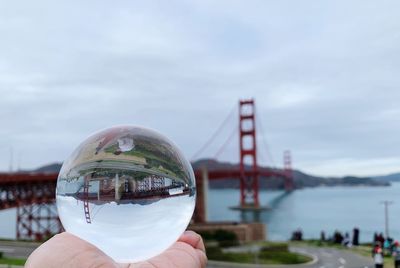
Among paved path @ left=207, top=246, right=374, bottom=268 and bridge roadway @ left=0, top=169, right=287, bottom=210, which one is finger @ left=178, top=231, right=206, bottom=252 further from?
bridge roadway @ left=0, top=169, right=287, bottom=210

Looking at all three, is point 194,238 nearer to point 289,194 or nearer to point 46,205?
point 46,205

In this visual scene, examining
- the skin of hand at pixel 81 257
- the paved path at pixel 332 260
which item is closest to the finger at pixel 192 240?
the skin of hand at pixel 81 257

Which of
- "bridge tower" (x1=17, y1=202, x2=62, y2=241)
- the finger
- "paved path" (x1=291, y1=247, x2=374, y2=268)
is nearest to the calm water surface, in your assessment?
"bridge tower" (x1=17, y1=202, x2=62, y2=241)

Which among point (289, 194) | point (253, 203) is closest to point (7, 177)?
point (253, 203)

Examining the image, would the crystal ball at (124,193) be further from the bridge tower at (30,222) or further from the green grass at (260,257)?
the bridge tower at (30,222)

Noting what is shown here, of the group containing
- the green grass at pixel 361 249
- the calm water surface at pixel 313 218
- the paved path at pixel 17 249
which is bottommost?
the calm water surface at pixel 313 218
